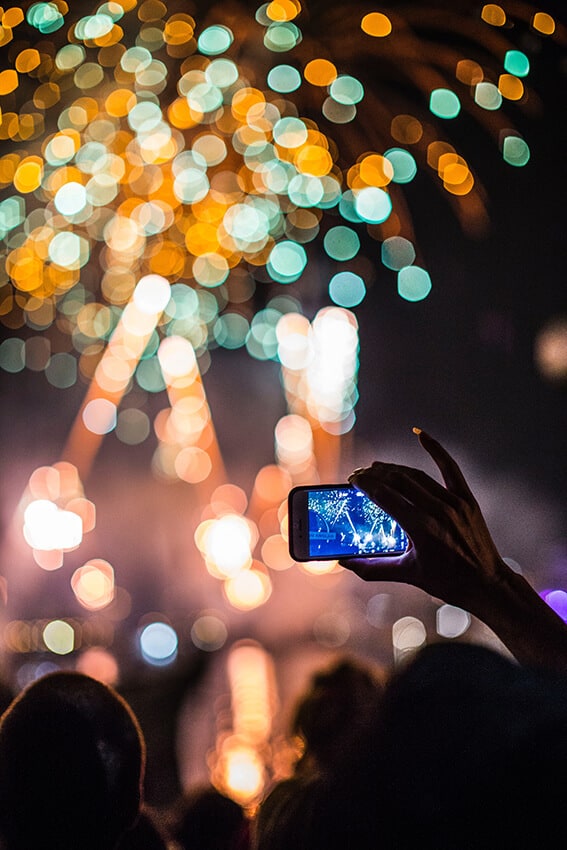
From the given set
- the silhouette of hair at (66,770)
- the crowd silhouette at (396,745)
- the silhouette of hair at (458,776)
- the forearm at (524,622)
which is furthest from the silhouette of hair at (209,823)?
the silhouette of hair at (458,776)

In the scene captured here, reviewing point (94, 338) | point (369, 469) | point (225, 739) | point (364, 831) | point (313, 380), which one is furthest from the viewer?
point (94, 338)

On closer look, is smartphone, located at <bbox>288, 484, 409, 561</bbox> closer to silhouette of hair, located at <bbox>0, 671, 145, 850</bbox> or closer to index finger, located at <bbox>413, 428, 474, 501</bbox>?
index finger, located at <bbox>413, 428, 474, 501</bbox>

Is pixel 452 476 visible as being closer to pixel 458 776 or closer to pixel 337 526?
pixel 337 526

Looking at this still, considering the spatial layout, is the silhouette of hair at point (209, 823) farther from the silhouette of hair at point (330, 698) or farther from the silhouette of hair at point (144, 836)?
the silhouette of hair at point (144, 836)

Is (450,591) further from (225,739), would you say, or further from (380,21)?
(225,739)

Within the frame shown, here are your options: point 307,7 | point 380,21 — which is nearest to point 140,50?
point 307,7

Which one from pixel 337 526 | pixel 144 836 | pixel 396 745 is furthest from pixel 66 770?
pixel 396 745
